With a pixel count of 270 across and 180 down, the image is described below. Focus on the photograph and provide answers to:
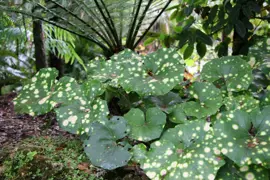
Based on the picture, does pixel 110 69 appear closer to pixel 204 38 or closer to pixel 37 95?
pixel 37 95

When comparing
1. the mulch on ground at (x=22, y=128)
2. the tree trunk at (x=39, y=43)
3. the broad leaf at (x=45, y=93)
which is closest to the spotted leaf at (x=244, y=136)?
the broad leaf at (x=45, y=93)

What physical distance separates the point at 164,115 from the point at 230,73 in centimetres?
38

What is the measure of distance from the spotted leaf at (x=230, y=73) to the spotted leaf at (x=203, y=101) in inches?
2.8

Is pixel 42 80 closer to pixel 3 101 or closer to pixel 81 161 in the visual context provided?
pixel 81 161

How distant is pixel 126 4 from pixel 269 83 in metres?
1.06

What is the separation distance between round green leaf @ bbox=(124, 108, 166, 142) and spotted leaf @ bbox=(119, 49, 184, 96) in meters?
0.08

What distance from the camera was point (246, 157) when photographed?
837mm

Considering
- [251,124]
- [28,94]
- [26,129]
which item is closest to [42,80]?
[28,94]

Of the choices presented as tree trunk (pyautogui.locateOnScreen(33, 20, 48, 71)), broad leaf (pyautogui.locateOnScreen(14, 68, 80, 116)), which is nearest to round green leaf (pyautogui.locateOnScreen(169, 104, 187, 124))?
broad leaf (pyautogui.locateOnScreen(14, 68, 80, 116))

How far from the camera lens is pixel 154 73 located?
1228mm

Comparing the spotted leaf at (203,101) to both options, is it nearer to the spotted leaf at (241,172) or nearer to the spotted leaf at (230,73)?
the spotted leaf at (230,73)

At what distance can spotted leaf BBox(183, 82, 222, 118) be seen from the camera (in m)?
1.11

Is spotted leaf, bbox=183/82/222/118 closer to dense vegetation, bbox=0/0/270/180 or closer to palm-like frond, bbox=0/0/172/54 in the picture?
dense vegetation, bbox=0/0/270/180

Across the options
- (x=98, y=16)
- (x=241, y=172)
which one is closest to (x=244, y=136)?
(x=241, y=172)
